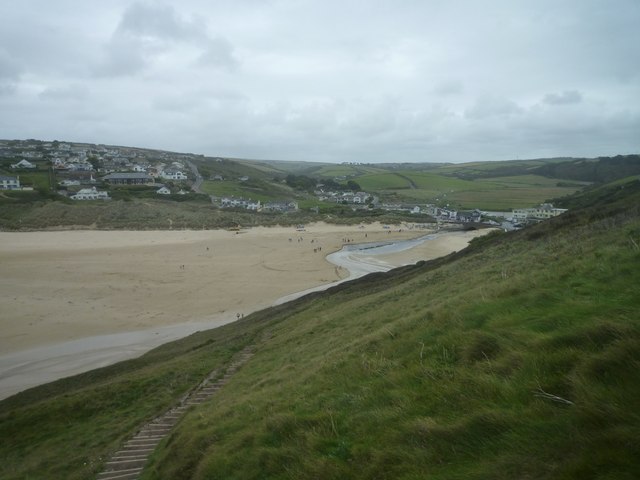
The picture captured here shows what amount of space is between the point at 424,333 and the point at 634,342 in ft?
13.1

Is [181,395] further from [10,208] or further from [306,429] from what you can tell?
[10,208]

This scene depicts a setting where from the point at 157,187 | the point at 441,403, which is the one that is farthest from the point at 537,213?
the point at 441,403

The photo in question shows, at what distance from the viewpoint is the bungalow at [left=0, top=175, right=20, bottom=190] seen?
314ft

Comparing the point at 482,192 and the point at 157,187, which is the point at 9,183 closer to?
the point at 157,187

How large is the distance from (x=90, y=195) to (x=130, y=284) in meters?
70.8

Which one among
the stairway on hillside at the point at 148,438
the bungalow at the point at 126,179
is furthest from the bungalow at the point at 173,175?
the stairway on hillside at the point at 148,438

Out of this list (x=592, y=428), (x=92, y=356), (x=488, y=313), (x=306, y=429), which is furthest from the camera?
(x=92, y=356)

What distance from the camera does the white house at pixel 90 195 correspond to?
9812 cm

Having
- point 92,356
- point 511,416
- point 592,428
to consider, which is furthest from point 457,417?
point 92,356

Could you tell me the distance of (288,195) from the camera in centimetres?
14450

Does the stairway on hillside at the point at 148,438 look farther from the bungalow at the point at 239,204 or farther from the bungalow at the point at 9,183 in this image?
the bungalow at the point at 9,183

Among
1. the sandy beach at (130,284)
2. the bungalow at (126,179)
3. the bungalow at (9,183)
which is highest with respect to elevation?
the bungalow at (126,179)

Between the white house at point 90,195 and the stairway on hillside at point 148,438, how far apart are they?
326 ft

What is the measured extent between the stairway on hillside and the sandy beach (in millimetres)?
13368
